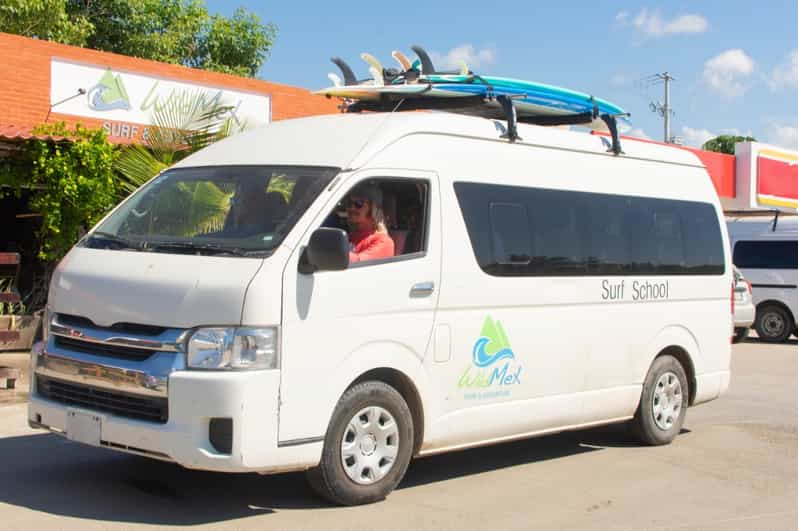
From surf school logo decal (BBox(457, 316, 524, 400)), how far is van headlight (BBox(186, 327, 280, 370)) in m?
1.79

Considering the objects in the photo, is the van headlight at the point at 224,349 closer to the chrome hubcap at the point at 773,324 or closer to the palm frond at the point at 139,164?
the palm frond at the point at 139,164

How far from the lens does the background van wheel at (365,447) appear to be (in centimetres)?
630

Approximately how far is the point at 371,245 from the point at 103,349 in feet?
5.90

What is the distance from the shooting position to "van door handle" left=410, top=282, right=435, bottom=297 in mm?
6809

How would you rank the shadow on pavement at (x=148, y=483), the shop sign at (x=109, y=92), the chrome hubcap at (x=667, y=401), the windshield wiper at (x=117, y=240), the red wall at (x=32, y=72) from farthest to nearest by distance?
the shop sign at (x=109, y=92), the red wall at (x=32, y=72), the chrome hubcap at (x=667, y=401), the windshield wiper at (x=117, y=240), the shadow on pavement at (x=148, y=483)

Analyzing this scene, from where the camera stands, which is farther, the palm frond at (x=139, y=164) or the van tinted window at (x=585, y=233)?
the palm frond at (x=139, y=164)

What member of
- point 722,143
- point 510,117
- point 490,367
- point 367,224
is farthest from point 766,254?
Answer: point 722,143

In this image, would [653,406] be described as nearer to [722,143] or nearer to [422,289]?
[422,289]

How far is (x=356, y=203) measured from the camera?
677 cm

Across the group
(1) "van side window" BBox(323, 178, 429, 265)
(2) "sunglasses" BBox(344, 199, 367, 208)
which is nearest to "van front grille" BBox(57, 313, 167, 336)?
(1) "van side window" BBox(323, 178, 429, 265)

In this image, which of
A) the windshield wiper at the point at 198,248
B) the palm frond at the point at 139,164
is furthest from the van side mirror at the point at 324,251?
the palm frond at the point at 139,164

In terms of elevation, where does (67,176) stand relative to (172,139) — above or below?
below

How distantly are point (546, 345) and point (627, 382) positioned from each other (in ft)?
4.07

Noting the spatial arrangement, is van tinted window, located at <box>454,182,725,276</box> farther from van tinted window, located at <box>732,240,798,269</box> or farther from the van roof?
van tinted window, located at <box>732,240,798,269</box>
